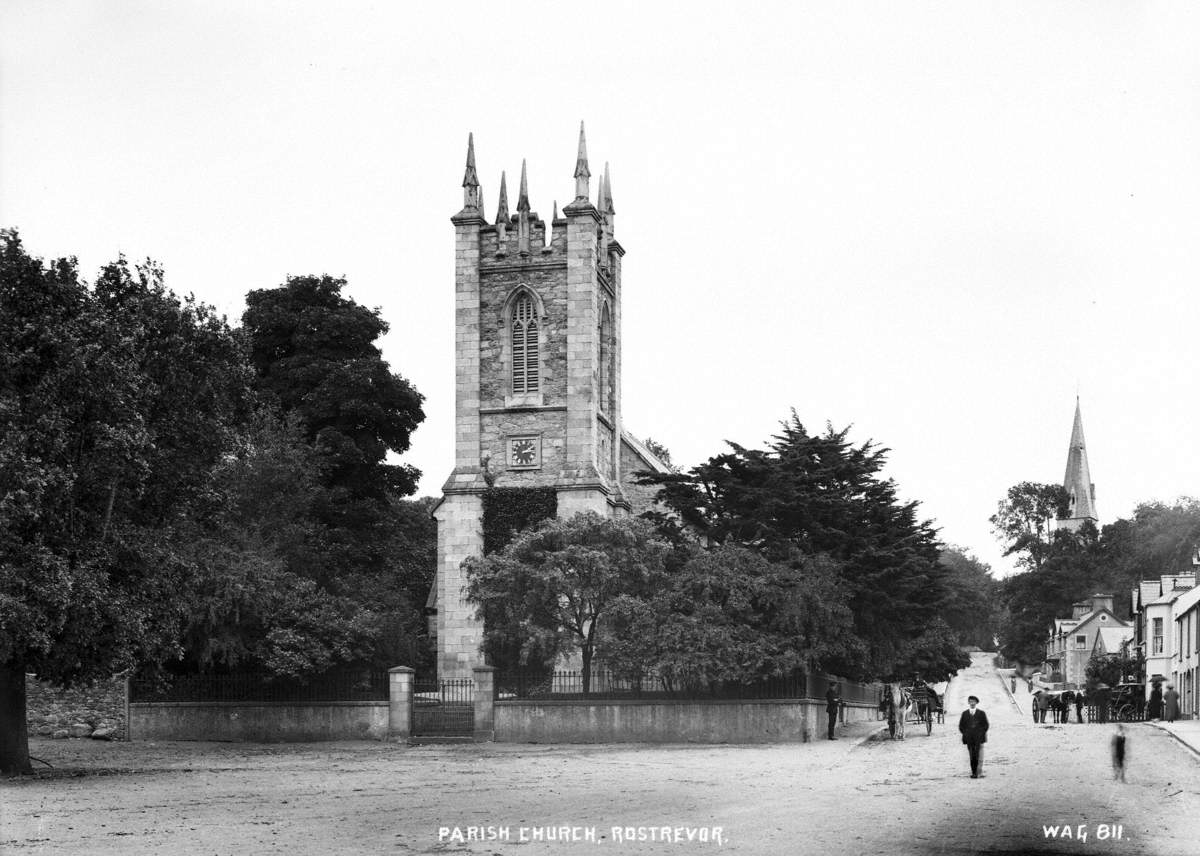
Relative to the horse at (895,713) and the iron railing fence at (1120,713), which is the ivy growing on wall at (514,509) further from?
the iron railing fence at (1120,713)

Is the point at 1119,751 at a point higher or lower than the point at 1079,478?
lower

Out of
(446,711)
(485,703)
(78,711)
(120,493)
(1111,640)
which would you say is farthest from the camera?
(1111,640)

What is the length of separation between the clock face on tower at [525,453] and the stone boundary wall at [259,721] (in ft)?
49.2

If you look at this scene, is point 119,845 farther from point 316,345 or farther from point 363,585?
point 316,345

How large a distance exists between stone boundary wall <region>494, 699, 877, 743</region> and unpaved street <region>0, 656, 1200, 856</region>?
2.47 meters

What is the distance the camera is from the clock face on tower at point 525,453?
178 ft

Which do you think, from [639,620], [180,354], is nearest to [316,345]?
[639,620]

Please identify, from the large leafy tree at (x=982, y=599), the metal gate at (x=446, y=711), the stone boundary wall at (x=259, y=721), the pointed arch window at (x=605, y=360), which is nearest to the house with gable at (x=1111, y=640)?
the large leafy tree at (x=982, y=599)

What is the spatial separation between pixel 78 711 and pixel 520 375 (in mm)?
19054

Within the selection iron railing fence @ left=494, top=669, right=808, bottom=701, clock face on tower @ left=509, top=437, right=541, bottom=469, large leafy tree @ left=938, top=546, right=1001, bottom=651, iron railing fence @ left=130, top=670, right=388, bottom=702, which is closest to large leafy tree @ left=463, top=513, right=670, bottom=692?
iron railing fence @ left=494, top=669, right=808, bottom=701

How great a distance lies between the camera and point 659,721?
38531 mm

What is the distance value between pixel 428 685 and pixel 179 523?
38.7ft

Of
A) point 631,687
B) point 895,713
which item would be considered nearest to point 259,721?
point 631,687

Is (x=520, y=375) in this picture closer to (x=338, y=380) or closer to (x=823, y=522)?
(x=338, y=380)
